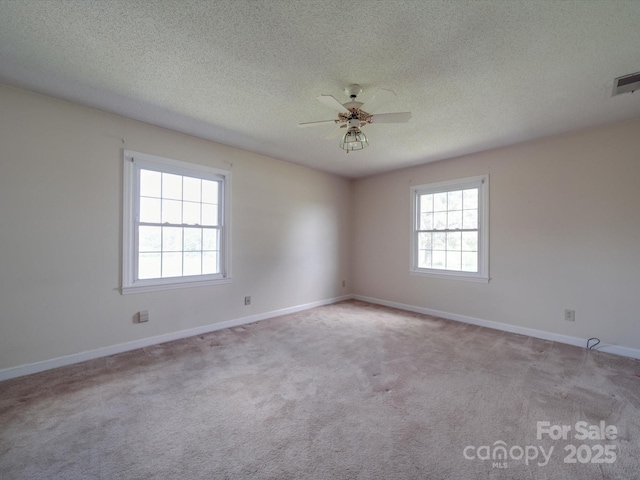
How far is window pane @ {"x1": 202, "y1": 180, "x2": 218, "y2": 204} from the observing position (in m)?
3.79

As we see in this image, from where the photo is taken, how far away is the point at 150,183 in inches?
131

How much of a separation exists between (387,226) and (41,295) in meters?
4.82

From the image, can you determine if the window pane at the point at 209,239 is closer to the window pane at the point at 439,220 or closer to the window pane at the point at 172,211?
the window pane at the point at 172,211

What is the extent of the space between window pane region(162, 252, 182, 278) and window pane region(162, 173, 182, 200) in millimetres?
728

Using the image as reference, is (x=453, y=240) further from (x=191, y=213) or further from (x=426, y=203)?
(x=191, y=213)

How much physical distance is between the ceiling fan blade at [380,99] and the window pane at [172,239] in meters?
2.68

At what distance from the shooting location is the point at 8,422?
73.2 inches

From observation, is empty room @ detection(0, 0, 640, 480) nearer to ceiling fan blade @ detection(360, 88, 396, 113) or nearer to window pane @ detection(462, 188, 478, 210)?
window pane @ detection(462, 188, 478, 210)

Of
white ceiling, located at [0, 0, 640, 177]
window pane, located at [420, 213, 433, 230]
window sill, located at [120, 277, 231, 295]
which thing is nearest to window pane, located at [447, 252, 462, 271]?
window pane, located at [420, 213, 433, 230]

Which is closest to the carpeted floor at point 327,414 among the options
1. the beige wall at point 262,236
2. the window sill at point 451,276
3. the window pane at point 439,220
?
the beige wall at point 262,236

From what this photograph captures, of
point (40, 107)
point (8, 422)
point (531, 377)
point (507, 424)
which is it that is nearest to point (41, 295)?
point (8, 422)

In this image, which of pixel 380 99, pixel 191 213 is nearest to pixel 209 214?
pixel 191 213

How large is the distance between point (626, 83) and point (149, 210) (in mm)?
4808

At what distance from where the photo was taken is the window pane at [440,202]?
4.58m
